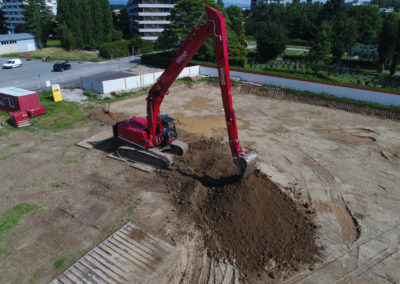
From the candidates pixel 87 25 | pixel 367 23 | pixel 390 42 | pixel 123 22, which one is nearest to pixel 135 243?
pixel 390 42

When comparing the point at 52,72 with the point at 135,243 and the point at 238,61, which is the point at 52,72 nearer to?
the point at 238,61

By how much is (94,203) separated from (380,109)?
22960 mm

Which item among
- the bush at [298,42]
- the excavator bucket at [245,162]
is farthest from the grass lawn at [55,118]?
the bush at [298,42]

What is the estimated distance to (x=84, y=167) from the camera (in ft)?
49.0

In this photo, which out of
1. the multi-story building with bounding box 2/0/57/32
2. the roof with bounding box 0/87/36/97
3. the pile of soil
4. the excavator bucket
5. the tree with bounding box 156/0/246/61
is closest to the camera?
the pile of soil

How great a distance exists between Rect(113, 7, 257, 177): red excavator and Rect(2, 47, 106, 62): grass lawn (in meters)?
37.5

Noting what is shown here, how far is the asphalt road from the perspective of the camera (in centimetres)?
3145

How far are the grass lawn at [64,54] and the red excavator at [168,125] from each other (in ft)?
123

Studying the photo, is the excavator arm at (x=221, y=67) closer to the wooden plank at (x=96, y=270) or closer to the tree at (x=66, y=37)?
the wooden plank at (x=96, y=270)

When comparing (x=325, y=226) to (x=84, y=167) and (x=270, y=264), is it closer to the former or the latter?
(x=270, y=264)

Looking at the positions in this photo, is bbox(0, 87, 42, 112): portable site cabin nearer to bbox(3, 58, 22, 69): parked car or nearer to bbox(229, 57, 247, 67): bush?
bbox(3, 58, 22, 69): parked car

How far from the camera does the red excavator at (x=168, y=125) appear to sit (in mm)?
10711

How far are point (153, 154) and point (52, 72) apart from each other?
29845 mm

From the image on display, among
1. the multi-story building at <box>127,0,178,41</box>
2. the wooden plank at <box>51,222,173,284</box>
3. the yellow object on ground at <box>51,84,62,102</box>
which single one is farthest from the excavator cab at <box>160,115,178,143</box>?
the multi-story building at <box>127,0,178,41</box>
